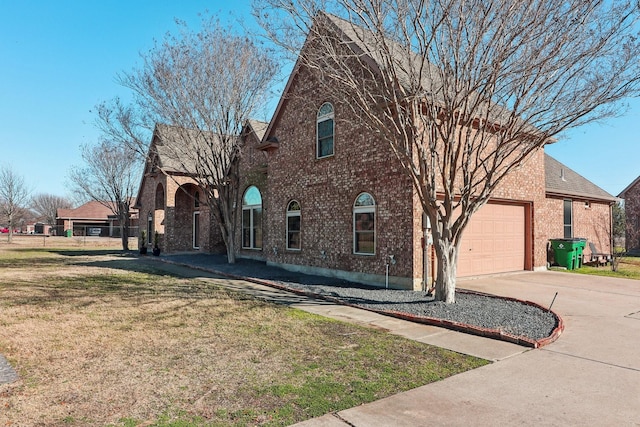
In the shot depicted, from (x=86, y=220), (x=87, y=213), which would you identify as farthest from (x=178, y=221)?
(x=87, y=213)

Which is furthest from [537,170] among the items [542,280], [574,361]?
[574,361]

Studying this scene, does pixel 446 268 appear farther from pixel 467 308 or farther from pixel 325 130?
pixel 325 130

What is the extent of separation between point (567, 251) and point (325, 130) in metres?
10.7

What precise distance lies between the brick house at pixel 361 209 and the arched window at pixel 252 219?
2.08 feet

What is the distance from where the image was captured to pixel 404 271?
11180 millimetres

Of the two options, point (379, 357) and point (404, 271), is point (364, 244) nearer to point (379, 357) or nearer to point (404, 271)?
point (404, 271)

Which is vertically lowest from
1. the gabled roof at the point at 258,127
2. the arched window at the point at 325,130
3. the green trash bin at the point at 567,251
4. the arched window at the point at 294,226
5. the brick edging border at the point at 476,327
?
the brick edging border at the point at 476,327

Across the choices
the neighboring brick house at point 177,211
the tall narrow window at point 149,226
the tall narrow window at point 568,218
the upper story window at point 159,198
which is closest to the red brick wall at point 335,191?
the neighboring brick house at point 177,211

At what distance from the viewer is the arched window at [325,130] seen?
14.0m

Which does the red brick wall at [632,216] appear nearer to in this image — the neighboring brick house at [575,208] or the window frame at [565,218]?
the neighboring brick house at [575,208]

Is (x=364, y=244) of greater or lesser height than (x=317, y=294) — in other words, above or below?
above

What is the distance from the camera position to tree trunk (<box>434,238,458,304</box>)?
9.09m

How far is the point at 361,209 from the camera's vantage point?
12.7 meters

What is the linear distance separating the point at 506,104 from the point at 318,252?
7663mm
